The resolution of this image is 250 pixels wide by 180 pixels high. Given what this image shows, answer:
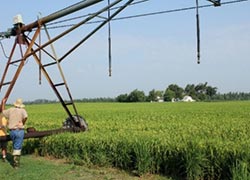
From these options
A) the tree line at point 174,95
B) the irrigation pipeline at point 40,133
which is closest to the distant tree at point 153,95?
the tree line at point 174,95

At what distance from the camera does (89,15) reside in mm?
11164

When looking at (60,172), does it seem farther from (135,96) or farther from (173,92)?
(173,92)

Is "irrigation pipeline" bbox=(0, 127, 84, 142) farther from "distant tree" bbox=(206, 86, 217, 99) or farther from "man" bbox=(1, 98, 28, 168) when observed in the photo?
"distant tree" bbox=(206, 86, 217, 99)

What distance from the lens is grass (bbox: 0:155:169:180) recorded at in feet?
31.4

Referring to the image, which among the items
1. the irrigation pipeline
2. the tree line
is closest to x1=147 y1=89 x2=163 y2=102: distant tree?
the tree line

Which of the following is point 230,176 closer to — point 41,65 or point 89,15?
point 89,15

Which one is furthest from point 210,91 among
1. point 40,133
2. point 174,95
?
point 40,133

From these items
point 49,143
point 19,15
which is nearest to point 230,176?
point 49,143

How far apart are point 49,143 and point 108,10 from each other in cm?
494

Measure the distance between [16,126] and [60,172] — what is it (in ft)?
7.32

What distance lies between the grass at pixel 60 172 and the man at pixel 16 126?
1.43ft

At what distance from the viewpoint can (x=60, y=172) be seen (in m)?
10.4

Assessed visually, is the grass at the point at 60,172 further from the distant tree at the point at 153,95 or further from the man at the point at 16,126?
the distant tree at the point at 153,95

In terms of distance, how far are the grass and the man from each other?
0.44 meters
